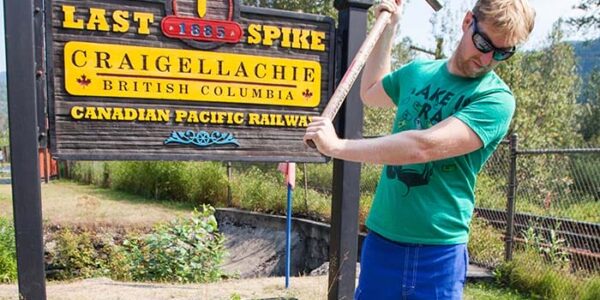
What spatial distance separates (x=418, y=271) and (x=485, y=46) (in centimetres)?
73

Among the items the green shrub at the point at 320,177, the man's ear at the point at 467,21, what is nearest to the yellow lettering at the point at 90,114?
the man's ear at the point at 467,21

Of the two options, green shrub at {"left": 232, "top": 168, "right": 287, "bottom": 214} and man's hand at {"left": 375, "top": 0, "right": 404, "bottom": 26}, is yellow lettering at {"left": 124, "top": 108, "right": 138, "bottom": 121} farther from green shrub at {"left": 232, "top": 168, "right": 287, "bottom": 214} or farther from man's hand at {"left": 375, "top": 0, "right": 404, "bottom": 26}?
green shrub at {"left": 232, "top": 168, "right": 287, "bottom": 214}

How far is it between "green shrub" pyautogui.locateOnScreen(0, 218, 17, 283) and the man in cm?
500

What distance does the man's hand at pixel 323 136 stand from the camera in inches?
56.8

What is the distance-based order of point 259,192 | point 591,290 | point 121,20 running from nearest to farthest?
point 121,20, point 591,290, point 259,192

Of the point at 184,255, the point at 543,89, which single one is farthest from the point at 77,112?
the point at 543,89

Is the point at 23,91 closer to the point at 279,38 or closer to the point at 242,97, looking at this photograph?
the point at 242,97

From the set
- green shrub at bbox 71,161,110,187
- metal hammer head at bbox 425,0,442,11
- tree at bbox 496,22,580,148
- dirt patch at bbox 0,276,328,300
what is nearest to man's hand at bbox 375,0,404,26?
metal hammer head at bbox 425,0,442,11

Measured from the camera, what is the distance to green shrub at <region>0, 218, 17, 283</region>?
5672mm

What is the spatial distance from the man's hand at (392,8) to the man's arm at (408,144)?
690 mm

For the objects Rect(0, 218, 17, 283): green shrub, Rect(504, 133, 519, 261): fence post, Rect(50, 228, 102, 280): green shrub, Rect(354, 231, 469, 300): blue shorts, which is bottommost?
Rect(50, 228, 102, 280): green shrub

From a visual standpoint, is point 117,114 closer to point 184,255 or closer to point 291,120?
point 291,120

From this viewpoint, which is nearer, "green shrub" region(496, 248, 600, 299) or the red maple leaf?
the red maple leaf

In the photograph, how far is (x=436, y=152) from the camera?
4.77ft
